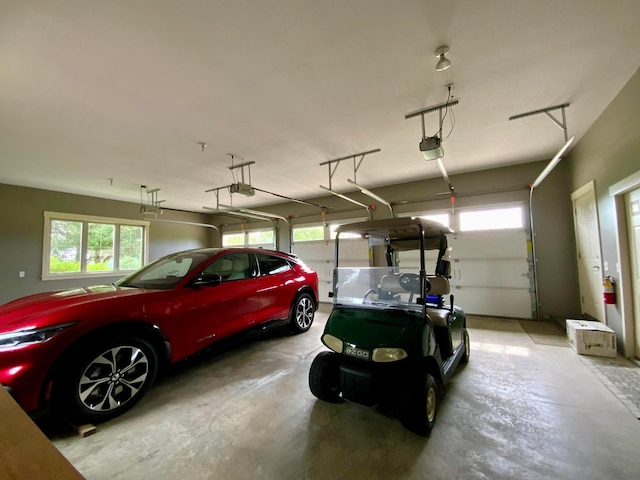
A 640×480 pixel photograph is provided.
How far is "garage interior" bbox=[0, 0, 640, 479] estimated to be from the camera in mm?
1819

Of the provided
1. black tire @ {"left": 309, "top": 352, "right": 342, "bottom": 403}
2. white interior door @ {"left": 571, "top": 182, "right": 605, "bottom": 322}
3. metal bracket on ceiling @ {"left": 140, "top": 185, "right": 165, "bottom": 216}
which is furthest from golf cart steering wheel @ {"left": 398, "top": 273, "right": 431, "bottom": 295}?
metal bracket on ceiling @ {"left": 140, "top": 185, "right": 165, "bottom": 216}

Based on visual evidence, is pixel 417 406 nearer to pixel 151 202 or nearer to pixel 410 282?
pixel 410 282

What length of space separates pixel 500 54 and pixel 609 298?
3.24 meters

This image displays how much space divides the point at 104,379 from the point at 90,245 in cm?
646

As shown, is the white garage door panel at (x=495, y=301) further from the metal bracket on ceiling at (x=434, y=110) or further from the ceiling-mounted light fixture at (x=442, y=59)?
the ceiling-mounted light fixture at (x=442, y=59)

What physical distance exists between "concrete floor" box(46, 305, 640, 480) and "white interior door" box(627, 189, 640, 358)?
0.87 m

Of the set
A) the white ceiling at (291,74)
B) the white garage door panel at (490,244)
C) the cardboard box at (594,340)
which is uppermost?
the white ceiling at (291,74)

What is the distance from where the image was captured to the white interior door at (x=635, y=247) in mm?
2866

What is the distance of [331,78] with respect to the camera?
257cm

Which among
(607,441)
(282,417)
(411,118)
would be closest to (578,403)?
(607,441)

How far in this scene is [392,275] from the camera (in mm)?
2508

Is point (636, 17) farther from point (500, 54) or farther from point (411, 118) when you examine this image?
point (411, 118)

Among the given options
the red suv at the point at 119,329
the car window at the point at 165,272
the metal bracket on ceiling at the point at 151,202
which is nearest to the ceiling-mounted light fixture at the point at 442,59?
the red suv at the point at 119,329

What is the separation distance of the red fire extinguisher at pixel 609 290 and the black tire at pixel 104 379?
16.8 feet
